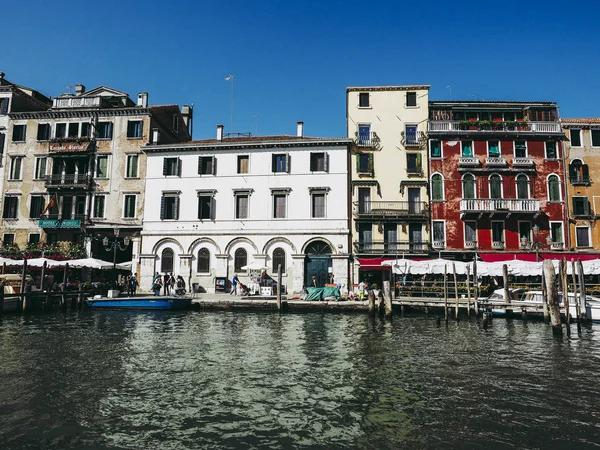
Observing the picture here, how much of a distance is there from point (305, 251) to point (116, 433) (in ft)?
78.5

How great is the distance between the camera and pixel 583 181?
102ft

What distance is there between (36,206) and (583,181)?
40.8 metres

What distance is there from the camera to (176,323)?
20.0m

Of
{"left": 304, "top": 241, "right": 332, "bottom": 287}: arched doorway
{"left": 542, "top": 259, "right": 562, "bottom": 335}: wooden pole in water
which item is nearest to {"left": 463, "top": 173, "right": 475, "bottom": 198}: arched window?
{"left": 304, "top": 241, "right": 332, "bottom": 287}: arched doorway

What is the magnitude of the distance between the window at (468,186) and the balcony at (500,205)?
0.97 metres

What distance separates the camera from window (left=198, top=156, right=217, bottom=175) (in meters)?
32.8

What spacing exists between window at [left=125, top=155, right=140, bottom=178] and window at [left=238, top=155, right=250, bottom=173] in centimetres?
807

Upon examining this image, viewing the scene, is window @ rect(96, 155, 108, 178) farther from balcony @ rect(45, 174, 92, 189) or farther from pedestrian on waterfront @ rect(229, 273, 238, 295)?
pedestrian on waterfront @ rect(229, 273, 238, 295)

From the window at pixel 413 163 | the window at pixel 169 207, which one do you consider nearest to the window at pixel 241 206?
the window at pixel 169 207

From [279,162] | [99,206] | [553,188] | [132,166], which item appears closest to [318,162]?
[279,162]

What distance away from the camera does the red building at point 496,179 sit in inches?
1201

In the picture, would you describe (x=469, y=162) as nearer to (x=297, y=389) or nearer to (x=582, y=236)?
(x=582, y=236)

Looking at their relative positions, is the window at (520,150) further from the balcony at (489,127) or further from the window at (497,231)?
the window at (497,231)

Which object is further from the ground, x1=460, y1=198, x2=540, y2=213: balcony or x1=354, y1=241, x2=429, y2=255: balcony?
x1=460, y1=198, x2=540, y2=213: balcony
